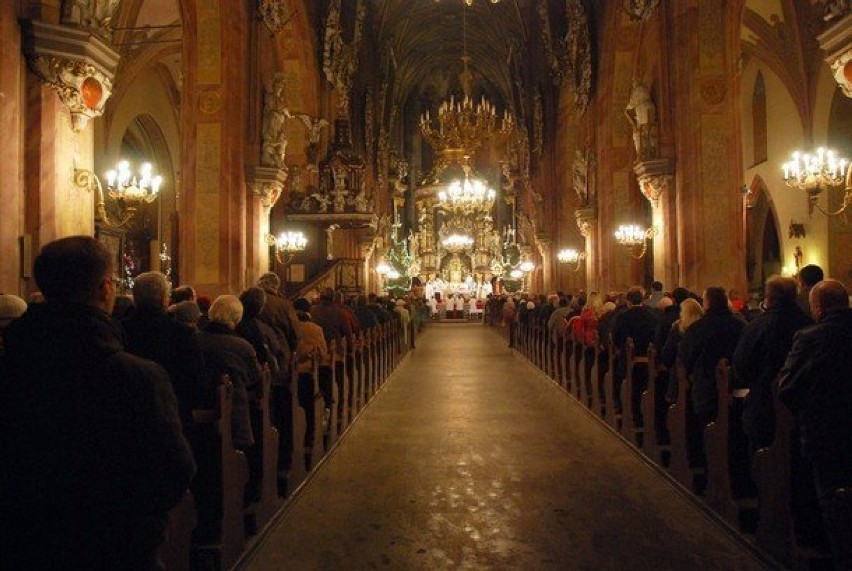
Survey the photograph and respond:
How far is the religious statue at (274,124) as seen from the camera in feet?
43.1

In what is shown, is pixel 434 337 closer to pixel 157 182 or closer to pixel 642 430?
pixel 157 182

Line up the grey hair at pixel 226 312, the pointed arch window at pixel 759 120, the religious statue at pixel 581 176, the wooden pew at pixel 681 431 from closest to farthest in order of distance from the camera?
the grey hair at pixel 226 312 < the wooden pew at pixel 681 431 < the religious statue at pixel 581 176 < the pointed arch window at pixel 759 120

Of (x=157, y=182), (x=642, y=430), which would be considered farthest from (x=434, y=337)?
(x=642, y=430)

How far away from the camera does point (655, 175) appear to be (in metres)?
12.8

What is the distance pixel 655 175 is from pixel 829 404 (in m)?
9.95

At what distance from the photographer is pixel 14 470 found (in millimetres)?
1854

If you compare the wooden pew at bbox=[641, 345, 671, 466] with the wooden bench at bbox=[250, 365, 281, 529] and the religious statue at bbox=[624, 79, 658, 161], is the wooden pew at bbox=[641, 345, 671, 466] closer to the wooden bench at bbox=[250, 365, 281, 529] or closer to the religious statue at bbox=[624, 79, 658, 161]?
the wooden bench at bbox=[250, 365, 281, 529]

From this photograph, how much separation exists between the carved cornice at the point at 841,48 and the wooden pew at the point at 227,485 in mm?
6721

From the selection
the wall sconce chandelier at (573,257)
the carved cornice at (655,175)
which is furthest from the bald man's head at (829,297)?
the wall sconce chandelier at (573,257)

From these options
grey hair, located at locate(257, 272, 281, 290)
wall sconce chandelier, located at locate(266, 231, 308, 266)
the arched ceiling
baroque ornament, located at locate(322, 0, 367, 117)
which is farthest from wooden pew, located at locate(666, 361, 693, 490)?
the arched ceiling

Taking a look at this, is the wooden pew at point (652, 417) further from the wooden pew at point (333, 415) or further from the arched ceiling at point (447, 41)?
the arched ceiling at point (447, 41)

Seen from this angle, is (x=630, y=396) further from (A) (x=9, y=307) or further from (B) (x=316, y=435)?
(A) (x=9, y=307)

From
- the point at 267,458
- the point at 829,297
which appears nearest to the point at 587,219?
the point at 267,458

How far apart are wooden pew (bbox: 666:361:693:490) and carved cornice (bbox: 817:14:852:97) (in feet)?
13.1
